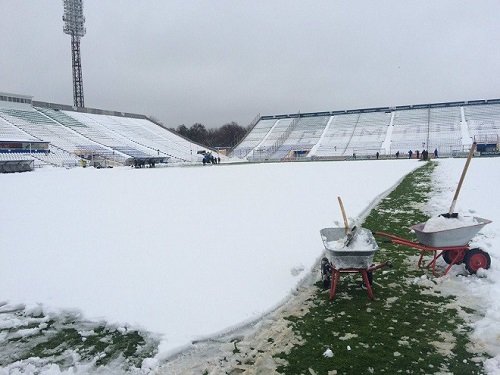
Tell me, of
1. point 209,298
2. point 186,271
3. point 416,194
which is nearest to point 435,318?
point 209,298

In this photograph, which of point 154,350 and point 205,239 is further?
point 205,239

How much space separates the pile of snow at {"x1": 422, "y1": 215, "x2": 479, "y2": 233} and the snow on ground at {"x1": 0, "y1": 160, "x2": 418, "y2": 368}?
6.47 ft

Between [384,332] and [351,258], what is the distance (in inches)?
43.3

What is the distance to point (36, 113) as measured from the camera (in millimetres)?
61531

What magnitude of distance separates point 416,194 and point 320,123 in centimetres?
6683

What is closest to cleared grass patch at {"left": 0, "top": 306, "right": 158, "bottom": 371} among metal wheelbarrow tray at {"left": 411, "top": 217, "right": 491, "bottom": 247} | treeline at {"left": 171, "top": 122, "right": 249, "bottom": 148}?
metal wheelbarrow tray at {"left": 411, "top": 217, "right": 491, "bottom": 247}

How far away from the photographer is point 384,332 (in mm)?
4305

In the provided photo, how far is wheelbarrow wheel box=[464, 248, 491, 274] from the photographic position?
5805 millimetres

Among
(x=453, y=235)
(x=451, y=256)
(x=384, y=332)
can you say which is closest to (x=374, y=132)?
(x=451, y=256)

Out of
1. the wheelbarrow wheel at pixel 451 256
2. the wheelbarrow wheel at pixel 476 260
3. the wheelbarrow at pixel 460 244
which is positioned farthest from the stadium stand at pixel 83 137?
the wheelbarrow wheel at pixel 476 260

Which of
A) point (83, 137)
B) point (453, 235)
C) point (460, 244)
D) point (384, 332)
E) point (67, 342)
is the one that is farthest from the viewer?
point (83, 137)

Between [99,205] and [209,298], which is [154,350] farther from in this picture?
[99,205]

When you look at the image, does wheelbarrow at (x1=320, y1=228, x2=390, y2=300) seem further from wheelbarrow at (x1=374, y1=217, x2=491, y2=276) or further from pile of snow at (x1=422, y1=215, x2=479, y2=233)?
pile of snow at (x1=422, y1=215, x2=479, y2=233)

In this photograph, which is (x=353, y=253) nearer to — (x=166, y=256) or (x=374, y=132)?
(x=166, y=256)
